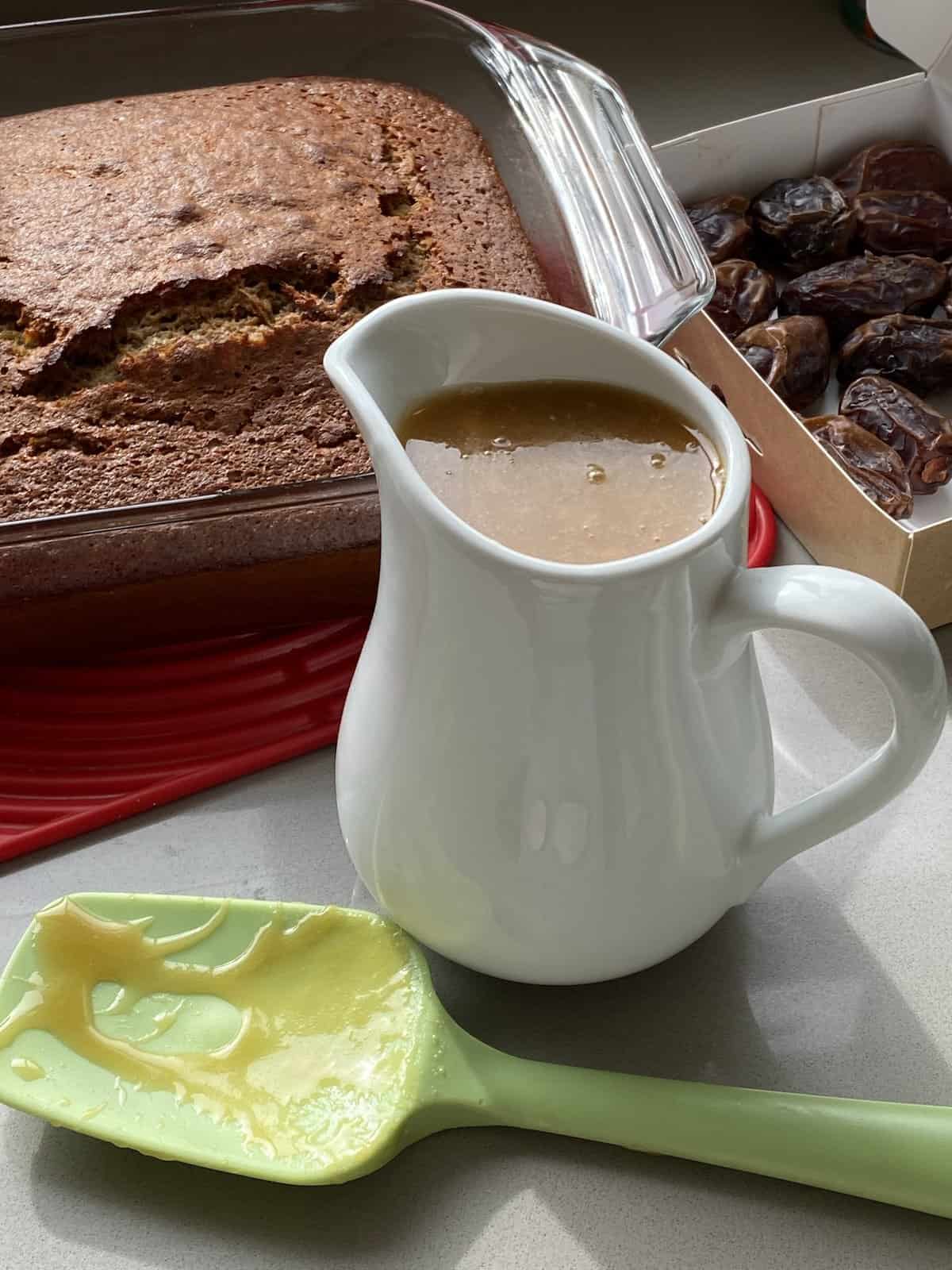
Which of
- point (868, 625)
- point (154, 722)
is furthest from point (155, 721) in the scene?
point (868, 625)

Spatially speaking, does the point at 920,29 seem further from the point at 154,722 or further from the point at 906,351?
the point at 154,722

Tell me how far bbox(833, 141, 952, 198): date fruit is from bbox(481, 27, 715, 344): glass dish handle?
0.25 metres

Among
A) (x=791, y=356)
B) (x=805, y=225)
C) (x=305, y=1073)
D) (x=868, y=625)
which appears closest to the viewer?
(x=868, y=625)

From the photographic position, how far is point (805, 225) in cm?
109

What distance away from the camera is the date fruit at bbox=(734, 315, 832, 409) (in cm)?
97

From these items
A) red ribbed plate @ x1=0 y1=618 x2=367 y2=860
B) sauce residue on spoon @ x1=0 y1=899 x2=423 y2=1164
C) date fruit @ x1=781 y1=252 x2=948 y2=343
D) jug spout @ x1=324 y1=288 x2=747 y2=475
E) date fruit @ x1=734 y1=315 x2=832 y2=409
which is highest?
jug spout @ x1=324 y1=288 x2=747 y2=475

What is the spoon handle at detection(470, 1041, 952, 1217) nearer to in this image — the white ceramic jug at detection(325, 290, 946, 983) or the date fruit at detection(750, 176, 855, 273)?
the white ceramic jug at detection(325, 290, 946, 983)

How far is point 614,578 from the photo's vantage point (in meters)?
0.49

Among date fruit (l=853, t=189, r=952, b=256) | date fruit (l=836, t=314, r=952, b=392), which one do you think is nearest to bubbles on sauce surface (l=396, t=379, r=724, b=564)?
date fruit (l=836, t=314, r=952, b=392)

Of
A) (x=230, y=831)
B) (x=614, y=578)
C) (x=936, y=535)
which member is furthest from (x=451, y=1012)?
(x=936, y=535)

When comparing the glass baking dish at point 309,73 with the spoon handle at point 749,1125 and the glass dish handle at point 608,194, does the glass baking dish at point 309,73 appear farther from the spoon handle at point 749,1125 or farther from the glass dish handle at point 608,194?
the spoon handle at point 749,1125

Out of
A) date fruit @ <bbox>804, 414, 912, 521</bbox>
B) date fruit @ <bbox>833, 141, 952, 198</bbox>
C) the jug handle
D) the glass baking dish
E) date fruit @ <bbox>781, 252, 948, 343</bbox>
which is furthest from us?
date fruit @ <bbox>833, 141, 952, 198</bbox>

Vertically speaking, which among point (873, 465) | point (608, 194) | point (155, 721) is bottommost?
→ point (155, 721)

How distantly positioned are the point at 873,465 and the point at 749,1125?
19.5 inches
